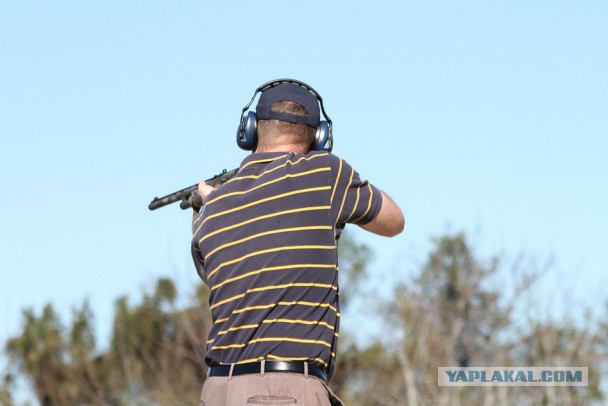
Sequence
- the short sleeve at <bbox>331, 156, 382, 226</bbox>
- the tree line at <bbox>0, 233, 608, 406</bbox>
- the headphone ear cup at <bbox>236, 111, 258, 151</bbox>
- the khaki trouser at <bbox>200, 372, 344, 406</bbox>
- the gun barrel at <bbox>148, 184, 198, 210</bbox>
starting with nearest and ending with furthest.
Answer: the khaki trouser at <bbox>200, 372, 344, 406</bbox>, the short sleeve at <bbox>331, 156, 382, 226</bbox>, the headphone ear cup at <bbox>236, 111, 258, 151</bbox>, the gun barrel at <bbox>148, 184, 198, 210</bbox>, the tree line at <bbox>0, 233, 608, 406</bbox>

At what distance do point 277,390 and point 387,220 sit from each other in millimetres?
902

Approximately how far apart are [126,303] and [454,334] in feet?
40.5

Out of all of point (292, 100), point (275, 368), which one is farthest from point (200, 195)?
point (275, 368)

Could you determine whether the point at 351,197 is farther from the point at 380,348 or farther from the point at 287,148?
the point at 380,348

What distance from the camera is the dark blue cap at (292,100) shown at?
4.87 meters

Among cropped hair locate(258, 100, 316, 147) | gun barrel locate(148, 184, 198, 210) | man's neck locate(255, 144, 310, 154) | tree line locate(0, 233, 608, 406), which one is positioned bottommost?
tree line locate(0, 233, 608, 406)

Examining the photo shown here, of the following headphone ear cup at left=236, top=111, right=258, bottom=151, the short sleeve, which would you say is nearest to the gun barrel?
headphone ear cup at left=236, top=111, right=258, bottom=151

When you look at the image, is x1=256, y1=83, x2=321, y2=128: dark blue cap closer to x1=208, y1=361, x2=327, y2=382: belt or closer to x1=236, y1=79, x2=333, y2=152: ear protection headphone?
x1=236, y1=79, x2=333, y2=152: ear protection headphone

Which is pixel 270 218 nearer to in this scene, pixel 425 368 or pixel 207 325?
pixel 425 368

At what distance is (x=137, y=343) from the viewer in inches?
1608

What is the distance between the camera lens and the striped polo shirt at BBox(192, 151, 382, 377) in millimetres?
4535

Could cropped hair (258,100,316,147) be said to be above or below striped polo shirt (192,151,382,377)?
above

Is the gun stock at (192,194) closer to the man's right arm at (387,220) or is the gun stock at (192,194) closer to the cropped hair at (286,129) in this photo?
the cropped hair at (286,129)

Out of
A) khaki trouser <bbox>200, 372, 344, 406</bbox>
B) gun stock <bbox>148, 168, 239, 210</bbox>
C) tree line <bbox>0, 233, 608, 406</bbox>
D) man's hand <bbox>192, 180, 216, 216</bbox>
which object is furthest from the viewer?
tree line <bbox>0, 233, 608, 406</bbox>
